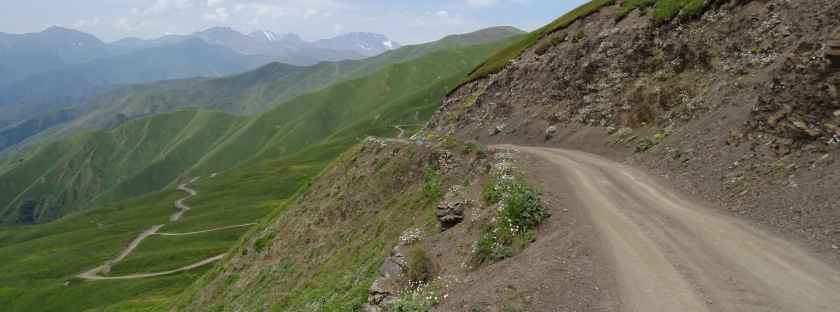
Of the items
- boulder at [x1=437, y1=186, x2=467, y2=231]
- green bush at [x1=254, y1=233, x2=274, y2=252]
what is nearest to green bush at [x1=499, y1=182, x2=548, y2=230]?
boulder at [x1=437, y1=186, x2=467, y2=231]

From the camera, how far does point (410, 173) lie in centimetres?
3462

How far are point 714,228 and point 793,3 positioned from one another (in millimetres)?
21939

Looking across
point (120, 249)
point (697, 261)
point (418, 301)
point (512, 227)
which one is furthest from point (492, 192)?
point (120, 249)

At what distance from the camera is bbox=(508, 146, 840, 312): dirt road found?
12.5m

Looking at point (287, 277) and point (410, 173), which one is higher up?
point (410, 173)

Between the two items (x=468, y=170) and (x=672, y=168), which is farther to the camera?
(x=468, y=170)

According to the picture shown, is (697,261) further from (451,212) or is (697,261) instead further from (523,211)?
(451,212)

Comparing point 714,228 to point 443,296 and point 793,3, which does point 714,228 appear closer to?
point 443,296

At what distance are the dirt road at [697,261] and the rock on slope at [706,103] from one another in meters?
1.47

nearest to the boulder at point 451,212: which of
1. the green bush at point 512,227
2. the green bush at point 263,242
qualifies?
the green bush at point 512,227

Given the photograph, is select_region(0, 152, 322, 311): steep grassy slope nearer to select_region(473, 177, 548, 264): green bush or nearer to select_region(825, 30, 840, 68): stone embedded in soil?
select_region(473, 177, 548, 264): green bush

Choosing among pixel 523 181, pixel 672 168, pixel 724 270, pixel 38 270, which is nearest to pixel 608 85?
pixel 672 168

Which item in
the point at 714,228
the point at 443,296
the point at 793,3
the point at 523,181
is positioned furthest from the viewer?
the point at 793,3

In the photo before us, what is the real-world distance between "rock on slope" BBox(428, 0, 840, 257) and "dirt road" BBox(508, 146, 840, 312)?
1470 millimetres
